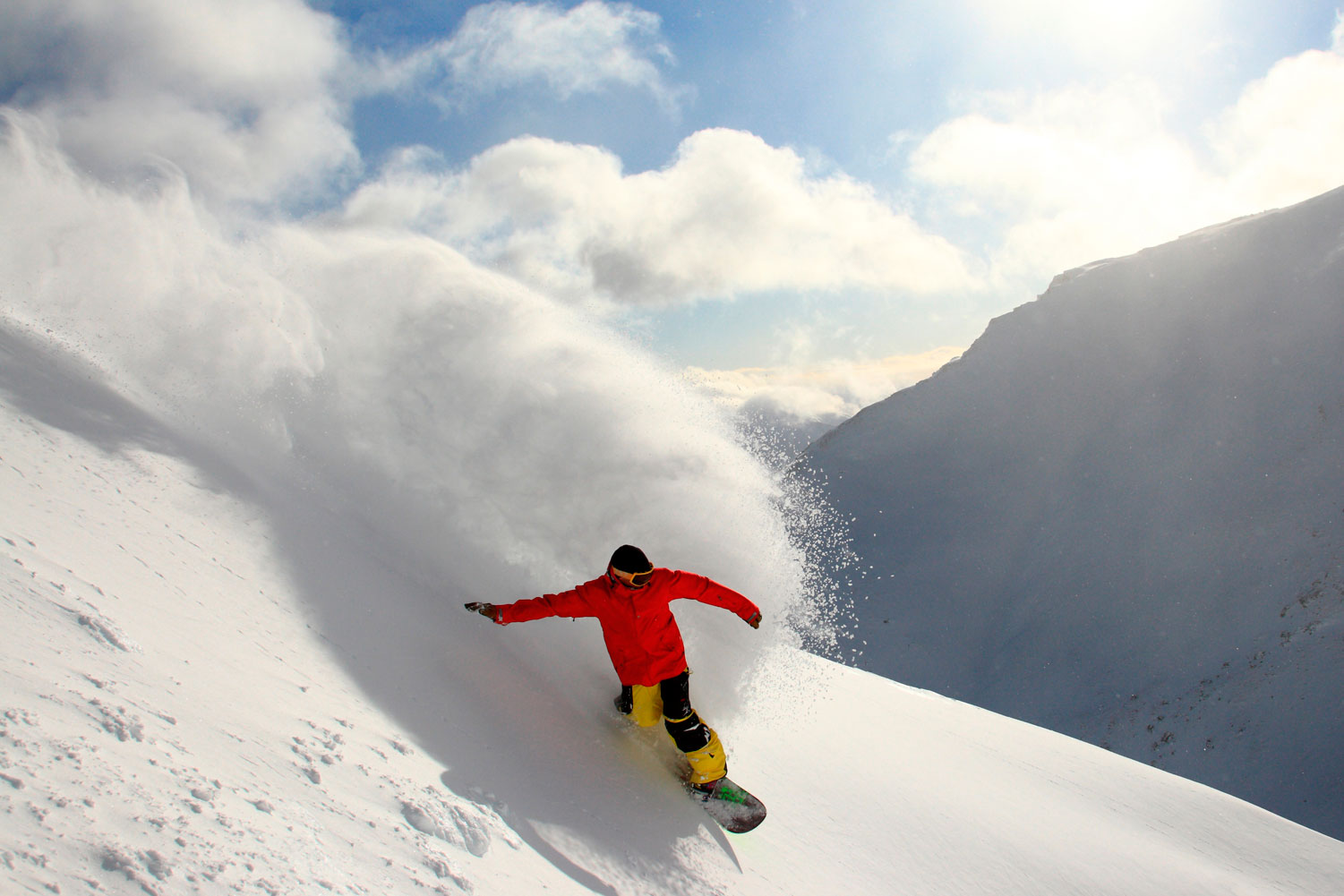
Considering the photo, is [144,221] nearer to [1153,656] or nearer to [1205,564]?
[1153,656]

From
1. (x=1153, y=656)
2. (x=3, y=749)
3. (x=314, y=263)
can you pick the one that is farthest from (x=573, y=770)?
(x=1153, y=656)

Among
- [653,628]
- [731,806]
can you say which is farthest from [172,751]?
[731,806]

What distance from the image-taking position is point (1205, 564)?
3055 cm

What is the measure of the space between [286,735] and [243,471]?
3.15 meters

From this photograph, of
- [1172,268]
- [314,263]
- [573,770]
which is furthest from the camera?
[1172,268]

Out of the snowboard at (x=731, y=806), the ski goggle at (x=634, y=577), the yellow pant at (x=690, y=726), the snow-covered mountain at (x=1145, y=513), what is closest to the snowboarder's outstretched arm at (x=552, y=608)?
the ski goggle at (x=634, y=577)

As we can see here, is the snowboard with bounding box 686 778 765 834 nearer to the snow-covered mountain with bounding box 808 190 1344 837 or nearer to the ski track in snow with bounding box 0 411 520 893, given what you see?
the ski track in snow with bounding box 0 411 520 893

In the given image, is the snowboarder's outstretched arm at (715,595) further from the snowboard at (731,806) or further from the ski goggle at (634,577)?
the snowboard at (731,806)

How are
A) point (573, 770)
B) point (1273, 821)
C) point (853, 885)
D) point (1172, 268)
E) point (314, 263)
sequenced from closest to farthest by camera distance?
Answer: point (573, 770), point (853, 885), point (1273, 821), point (314, 263), point (1172, 268)

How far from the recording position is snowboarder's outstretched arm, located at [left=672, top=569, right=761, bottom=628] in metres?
4.51

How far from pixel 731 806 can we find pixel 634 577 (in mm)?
1673

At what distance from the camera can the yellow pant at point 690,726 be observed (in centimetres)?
440

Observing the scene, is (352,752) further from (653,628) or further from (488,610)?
(653,628)

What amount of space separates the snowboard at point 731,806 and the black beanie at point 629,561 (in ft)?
5.06
